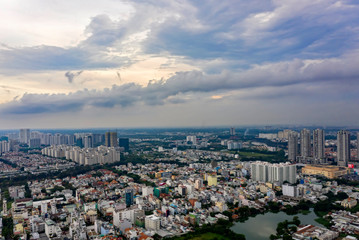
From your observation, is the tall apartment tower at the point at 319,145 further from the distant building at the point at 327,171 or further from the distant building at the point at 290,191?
the distant building at the point at 290,191

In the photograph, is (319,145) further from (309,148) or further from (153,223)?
(153,223)

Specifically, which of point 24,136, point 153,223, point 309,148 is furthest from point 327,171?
point 24,136

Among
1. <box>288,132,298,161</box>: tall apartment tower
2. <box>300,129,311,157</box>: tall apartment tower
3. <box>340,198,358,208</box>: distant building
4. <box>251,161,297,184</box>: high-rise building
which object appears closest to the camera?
<box>340,198,358,208</box>: distant building

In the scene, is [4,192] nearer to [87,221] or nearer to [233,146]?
[87,221]

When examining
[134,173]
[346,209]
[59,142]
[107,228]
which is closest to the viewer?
[107,228]

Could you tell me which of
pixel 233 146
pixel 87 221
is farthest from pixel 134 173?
pixel 233 146

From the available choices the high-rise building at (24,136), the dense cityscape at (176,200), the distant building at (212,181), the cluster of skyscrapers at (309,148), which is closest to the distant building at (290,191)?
the dense cityscape at (176,200)

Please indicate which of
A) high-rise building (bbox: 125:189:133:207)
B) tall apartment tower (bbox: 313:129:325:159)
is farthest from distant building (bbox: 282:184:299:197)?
tall apartment tower (bbox: 313:129:325:159)

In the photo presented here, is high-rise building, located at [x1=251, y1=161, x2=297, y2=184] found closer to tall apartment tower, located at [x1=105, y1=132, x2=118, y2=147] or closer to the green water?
the green water
